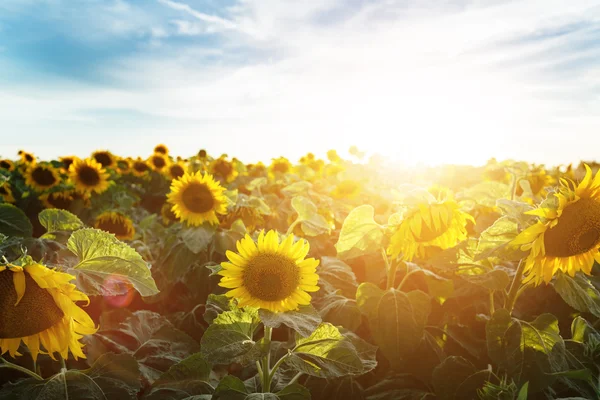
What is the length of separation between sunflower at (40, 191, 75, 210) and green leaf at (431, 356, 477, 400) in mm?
5321

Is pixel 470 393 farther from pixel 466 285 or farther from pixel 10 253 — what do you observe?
pixel 10 253

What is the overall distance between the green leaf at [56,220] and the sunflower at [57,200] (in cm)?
363

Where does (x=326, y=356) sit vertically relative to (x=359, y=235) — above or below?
below

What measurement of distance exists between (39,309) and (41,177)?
6178mm

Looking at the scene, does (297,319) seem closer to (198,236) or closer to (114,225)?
(198,236)

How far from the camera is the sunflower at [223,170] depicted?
8.48 m

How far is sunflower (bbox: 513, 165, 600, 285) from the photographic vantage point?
1793 millimetres

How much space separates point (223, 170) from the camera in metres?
8.54

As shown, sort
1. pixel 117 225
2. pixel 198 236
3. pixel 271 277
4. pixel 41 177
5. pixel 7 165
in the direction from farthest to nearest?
pixel 7 165 < pixel 41 177 < pixel 117 225 < pixel 198 236 < pixel 271 277

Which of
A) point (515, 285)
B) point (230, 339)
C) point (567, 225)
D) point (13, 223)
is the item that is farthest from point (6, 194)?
point (567, 225)

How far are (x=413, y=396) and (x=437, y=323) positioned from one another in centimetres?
73

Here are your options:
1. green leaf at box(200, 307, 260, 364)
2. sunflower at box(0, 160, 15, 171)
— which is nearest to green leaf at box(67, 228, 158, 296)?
green leaf at box(200, 307, 260, 364)

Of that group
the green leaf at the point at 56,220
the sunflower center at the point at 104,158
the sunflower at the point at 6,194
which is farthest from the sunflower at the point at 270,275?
the sunflower center at the point at 104,158

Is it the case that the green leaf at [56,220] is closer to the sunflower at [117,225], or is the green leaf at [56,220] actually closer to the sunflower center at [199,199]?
the sunflower center at [199,199]
